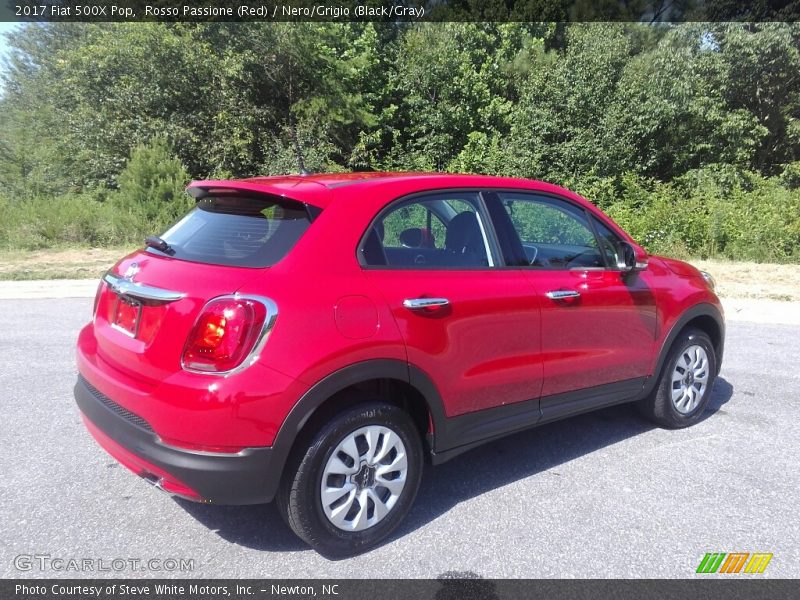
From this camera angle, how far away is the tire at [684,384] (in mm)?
4375

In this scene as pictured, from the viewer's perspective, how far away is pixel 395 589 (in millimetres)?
2627

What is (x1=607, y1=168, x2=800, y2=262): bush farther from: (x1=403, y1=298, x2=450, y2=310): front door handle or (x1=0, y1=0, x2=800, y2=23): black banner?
(x1=403, y1=298, x2=450, y2=310): front door handle

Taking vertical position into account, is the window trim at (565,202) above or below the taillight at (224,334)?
above

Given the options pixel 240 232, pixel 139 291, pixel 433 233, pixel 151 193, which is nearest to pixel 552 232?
pixel 433 233

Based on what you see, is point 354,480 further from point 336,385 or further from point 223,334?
point 223,334

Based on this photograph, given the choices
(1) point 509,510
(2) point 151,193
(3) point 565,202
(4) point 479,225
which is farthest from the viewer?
(2) point 151,193

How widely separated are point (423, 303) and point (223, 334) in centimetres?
95

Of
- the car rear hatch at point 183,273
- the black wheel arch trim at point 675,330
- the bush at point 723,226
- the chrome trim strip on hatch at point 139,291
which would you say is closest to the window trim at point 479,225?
the car rear hatch at point 183,273

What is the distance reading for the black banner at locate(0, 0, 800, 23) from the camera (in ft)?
72.2

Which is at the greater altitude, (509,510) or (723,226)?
(723,226)

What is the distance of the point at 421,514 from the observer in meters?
3.26

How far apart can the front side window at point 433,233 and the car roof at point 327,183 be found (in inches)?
3.7

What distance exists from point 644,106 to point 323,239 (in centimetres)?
2004

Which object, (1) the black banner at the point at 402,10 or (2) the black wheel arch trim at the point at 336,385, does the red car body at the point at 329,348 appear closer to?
(2) the black wheel arch trim at the point at 336,385
